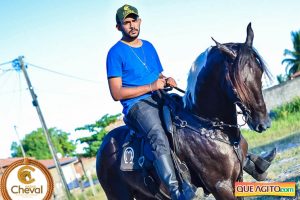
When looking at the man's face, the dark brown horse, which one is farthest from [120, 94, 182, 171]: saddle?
the man's face

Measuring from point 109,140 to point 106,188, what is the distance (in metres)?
0.75

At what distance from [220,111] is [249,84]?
62 cm

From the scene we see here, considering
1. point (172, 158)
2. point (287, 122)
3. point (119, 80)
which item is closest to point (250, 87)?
point (172, 158)

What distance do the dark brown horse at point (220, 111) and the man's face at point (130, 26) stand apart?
88cm

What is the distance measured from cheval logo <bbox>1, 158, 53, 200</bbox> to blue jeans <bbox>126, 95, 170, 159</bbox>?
45.1 inches

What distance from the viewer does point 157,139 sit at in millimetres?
4898

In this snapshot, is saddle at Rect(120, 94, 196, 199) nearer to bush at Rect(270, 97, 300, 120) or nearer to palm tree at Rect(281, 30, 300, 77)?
bush at Rect(270, 97, 300, 120)

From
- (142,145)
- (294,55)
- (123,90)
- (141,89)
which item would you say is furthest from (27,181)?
(294,55)

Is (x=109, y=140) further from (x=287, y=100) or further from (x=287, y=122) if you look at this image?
(x=287, y=100)

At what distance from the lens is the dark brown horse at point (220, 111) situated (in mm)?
4164

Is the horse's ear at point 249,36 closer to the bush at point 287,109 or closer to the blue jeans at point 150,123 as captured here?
the blue jeans at point 150,123

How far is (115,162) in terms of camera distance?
5.95m

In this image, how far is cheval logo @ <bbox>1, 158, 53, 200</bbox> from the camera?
5.25 m

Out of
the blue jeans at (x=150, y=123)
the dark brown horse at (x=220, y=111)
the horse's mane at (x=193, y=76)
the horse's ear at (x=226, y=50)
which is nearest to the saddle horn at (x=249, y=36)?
the dark brown horse at (x=220, y=111)
